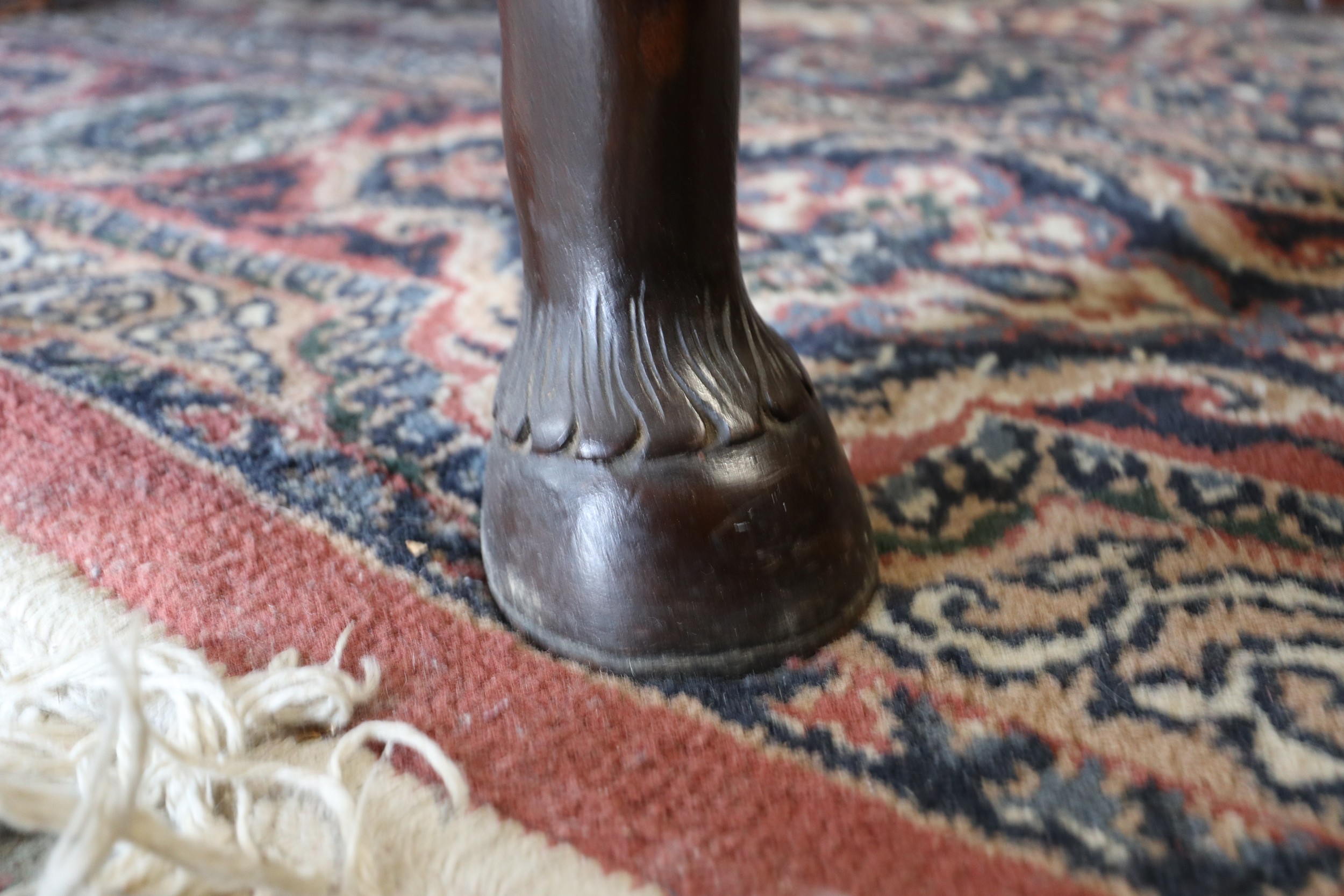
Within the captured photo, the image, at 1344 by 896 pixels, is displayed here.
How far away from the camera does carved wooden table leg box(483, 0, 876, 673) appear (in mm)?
397

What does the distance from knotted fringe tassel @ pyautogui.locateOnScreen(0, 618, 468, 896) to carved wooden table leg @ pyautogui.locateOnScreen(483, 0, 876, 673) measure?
0.10 m

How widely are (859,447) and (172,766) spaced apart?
0.40 m

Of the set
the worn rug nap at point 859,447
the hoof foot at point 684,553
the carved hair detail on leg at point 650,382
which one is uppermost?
the carved hair detail on leg at point 650,382

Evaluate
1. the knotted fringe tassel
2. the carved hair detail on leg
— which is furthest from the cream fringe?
the carved hair detail on leg

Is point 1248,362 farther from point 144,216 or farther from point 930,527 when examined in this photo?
point 144,216

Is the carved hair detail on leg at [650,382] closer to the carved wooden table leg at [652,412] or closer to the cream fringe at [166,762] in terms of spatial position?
the carved wooden table leg at [652,412]

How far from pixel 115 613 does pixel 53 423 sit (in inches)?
7.0

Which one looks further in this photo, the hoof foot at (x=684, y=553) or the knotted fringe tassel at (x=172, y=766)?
the hoof foot at (x=684, y=553)

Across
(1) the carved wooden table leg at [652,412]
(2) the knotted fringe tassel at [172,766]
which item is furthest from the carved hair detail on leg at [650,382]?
(2) the knotted fringe tassel at [172,766]

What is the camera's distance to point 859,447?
629 millimetres

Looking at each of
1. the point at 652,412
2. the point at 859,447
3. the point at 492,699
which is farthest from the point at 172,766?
the point at 859,447

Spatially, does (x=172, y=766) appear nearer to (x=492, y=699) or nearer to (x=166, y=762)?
(x=166, y=762)

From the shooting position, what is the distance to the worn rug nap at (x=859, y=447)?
36cm

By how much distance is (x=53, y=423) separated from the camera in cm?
57
